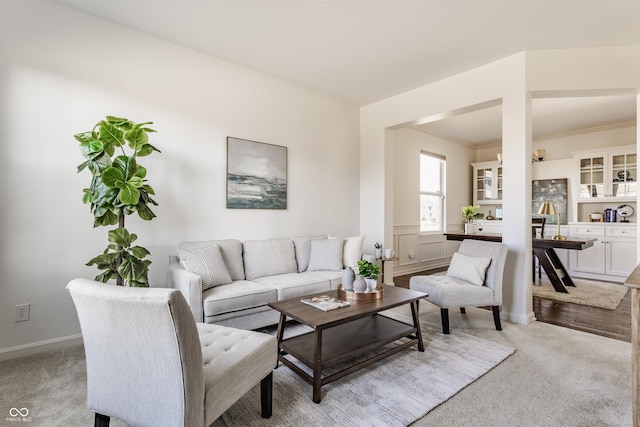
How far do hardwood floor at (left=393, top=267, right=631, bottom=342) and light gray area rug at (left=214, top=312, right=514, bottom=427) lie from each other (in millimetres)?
1153

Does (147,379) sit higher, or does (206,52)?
(206,52)

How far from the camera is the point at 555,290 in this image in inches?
170

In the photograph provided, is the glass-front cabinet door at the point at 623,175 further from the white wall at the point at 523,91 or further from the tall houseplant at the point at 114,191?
the tall houseplant at the point at 114,191

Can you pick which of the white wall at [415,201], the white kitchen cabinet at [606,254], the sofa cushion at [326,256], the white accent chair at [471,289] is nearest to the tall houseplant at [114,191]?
the sofa cushion at [326,256]

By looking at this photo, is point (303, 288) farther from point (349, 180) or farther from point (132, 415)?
point (349, 180)

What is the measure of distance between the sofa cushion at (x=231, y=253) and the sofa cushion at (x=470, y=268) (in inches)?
89.6

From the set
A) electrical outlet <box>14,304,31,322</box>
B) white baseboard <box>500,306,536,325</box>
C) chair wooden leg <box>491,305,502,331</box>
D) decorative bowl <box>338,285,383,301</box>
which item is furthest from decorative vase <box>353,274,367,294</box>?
electrical outlet <box>14,304,31,322</box>

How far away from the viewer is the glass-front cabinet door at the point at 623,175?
508 cm

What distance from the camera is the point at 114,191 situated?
7.66 ft

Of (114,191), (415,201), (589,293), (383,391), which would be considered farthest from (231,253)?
(589,293)

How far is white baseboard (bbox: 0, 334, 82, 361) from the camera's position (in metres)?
2.30

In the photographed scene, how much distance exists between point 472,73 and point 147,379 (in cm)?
418

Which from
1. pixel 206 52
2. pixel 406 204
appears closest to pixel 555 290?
pixel 406 204

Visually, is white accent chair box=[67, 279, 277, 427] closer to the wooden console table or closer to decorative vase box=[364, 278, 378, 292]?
decorative vase box=[364, 278, 378, 292]
